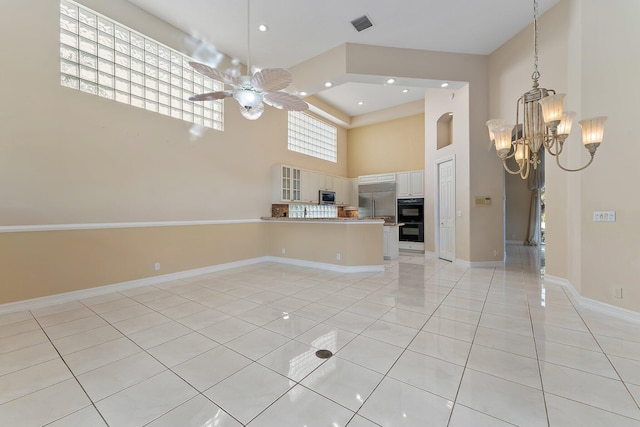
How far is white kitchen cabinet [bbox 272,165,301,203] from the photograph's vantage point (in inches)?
239

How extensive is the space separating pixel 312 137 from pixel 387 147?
253cm

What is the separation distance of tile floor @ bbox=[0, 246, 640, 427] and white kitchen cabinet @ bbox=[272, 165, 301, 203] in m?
3.07

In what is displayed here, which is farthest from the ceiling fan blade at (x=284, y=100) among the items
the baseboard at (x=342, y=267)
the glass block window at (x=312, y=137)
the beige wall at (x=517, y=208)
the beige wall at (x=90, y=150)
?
the beige wall at (x=517, y=208)

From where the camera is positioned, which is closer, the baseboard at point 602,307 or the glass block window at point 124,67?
the baseboard at point 602,307

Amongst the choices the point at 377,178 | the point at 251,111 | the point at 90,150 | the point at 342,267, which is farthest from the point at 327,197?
the point at 90,150

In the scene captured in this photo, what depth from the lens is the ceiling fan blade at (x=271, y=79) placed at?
2.74m

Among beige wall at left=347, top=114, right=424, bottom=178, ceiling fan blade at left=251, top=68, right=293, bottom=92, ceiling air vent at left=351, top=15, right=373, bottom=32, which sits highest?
ceiling air vent at left=351, top=15, right=373, bottom=32

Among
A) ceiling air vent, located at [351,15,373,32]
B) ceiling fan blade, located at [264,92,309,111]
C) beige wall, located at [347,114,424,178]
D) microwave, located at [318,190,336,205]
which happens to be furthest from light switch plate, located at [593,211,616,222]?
microwave, located at [318,190,336,205]

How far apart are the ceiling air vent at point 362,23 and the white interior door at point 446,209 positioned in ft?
11.1

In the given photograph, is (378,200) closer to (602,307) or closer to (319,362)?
(602,307)

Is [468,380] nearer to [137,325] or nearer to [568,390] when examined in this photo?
[568,390]

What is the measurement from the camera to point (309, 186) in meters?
6.92

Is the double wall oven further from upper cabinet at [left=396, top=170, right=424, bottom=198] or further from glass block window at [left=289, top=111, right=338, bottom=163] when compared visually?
glass block window at [left=289, top=111, right=338, bottom=163]

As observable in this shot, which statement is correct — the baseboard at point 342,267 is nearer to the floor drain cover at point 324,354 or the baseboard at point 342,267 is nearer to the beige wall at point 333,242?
the beige wall at point 333,242
